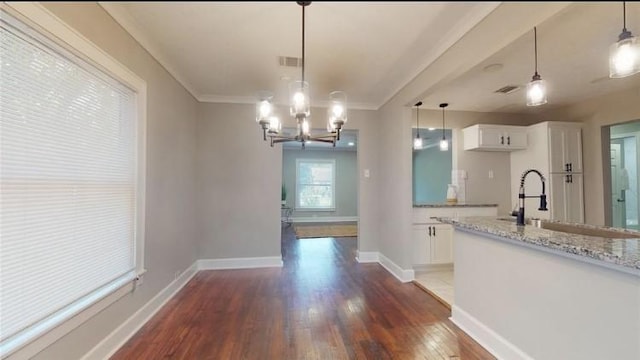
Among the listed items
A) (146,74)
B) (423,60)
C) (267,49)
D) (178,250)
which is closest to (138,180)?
(146,74)

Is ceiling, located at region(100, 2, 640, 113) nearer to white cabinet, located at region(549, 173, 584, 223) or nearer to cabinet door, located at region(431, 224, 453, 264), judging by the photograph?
white cabinet, located at region(549, 173, 584, 223)

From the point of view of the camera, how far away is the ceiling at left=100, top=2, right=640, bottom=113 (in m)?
1.77

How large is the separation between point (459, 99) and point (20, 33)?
4.35 meters

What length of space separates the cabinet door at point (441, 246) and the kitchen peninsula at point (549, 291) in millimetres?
→ 1455

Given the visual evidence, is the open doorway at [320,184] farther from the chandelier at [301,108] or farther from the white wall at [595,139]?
the chandelier at [301,108]

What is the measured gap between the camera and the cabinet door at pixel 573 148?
406 cm

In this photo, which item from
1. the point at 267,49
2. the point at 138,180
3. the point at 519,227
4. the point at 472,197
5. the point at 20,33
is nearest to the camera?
the point at 20,33

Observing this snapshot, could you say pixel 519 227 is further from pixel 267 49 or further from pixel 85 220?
pixel 85 220

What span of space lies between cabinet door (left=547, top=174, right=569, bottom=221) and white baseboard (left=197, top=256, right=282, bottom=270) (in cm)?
400

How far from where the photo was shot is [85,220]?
179 cm

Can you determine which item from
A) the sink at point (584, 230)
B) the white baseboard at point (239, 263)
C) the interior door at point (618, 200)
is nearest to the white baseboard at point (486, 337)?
the sink at point (584, 230)

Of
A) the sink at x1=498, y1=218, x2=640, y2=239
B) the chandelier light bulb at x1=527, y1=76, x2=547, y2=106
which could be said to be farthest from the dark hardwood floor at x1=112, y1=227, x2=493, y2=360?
the chandelier light bulb at x1=527, y1=76, x2=547, y2=106

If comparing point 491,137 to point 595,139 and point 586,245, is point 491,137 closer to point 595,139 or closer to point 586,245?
point 595,139

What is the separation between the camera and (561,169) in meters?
4.04
